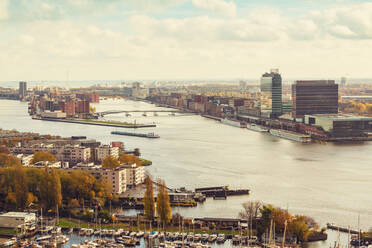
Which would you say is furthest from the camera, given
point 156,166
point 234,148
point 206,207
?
point 234,148

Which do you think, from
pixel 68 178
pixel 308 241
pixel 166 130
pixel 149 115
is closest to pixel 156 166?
pixel 68 178

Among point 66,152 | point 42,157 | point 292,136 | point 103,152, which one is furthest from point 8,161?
point 292,136

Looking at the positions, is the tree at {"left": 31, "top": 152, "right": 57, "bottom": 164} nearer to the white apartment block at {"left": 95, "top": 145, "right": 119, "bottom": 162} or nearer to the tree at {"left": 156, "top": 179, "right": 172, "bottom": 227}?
the white apartment block at {"left": 95, "top": 145, "right": 119, "bottom": 162}

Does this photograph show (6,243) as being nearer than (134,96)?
Yes

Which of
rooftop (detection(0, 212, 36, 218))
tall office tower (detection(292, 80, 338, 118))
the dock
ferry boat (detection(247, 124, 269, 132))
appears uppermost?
tall office tower (detection(292, 80, 338, 118))

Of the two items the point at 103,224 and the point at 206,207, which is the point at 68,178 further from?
the point at 206,207

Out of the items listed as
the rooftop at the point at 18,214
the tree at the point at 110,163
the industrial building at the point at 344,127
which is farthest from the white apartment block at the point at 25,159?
the industrial building at the point at 344,127

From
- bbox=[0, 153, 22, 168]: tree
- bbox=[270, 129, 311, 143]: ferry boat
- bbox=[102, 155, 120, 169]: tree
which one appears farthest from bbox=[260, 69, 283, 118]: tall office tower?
bbox=[0, 153, 22, 168]: tree
